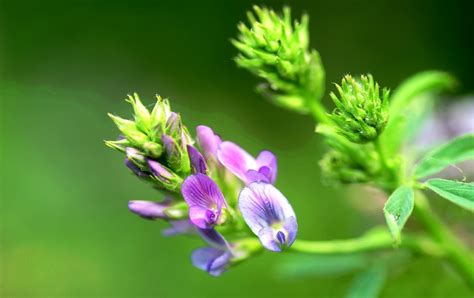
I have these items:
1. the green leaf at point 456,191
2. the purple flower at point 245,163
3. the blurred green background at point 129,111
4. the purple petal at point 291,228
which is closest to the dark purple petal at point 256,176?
the purple flower at point 245,163

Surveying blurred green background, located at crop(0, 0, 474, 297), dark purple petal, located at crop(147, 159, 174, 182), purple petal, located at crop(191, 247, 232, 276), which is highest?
blurred green background, located at crop(0, 0, 474, 297)

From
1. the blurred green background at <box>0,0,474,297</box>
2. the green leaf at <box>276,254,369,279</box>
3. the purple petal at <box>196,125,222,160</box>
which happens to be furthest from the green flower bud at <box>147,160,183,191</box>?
the blurred green background at <box>0,0,474,297</box>

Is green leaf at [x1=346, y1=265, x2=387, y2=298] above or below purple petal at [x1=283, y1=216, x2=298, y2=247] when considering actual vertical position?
above

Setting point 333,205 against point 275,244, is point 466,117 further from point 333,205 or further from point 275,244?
point 275,244

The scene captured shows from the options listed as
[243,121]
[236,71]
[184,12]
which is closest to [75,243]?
[243,121]

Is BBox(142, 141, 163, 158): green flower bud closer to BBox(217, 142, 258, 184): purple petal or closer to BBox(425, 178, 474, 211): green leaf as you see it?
BBox(217, 142, 258, 184): purple petal

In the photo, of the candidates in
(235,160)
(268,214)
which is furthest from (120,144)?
(268,214)

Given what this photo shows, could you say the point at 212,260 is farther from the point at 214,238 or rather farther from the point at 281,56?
the point at 281,56

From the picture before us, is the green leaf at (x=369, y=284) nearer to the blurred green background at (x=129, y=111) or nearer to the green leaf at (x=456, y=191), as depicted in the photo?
the green leaf at (x=456, y=191)
